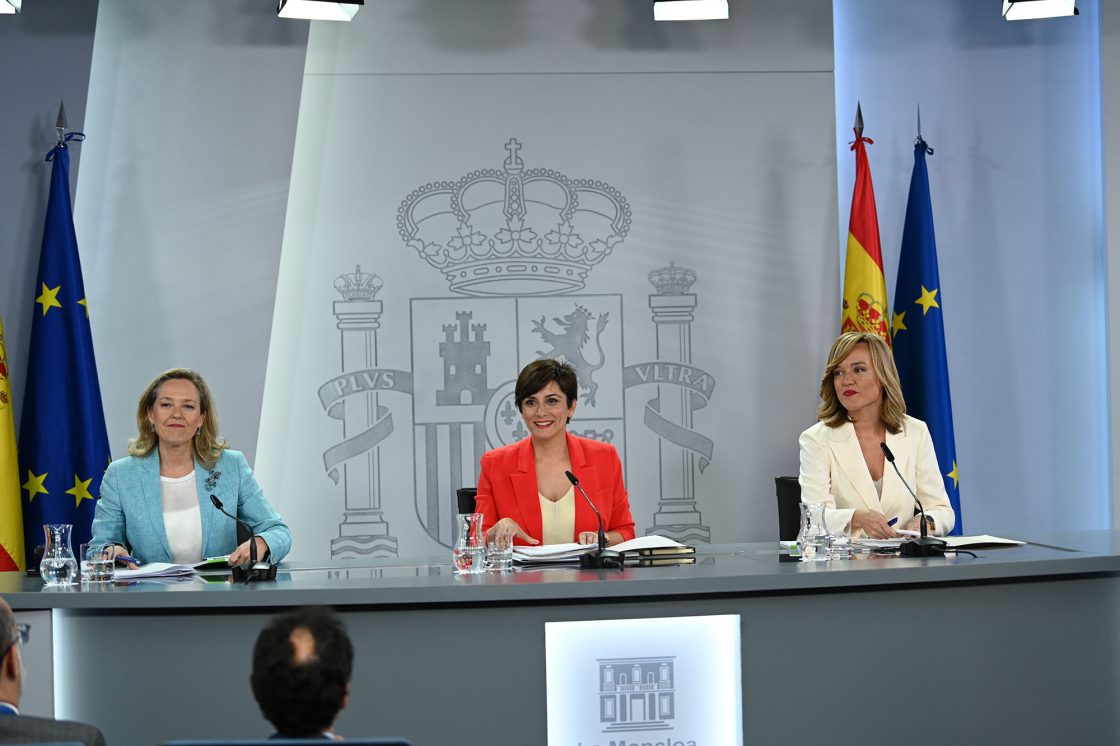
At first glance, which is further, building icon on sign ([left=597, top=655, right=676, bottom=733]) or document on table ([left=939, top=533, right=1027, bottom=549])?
document on table ([left=939, top=533, right=1027, bottom=549])

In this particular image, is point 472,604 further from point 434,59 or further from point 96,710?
point 434,59

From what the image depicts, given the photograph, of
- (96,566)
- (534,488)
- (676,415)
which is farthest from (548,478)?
(676,415)

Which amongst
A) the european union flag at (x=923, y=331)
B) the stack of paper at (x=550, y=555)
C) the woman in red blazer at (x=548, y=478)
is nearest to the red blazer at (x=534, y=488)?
the woman in red blazer at (x=548, y=478)

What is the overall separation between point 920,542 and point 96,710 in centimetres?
217

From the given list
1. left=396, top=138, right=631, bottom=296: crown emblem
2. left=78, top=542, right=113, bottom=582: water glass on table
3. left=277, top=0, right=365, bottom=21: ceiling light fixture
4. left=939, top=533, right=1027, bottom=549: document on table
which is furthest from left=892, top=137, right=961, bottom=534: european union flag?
left=78, top=542, right=113, bottom=582: water glass on table

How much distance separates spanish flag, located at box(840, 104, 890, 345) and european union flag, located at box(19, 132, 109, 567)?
3362 millimetres

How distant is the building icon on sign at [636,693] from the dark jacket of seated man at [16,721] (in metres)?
1.31

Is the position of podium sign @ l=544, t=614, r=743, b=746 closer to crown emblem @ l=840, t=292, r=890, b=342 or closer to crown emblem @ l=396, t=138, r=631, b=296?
crown emblem @ l=840, t=292, r=890, b=342

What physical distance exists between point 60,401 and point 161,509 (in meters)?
1.61

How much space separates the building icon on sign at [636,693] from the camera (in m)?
2.75

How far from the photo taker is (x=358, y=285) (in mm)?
5168

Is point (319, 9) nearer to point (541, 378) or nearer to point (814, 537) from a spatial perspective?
point (541, 378)

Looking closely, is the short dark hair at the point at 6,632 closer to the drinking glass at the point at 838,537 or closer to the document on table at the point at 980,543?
the drinking glass at the point at 838,537

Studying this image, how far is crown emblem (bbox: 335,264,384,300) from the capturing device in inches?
203
